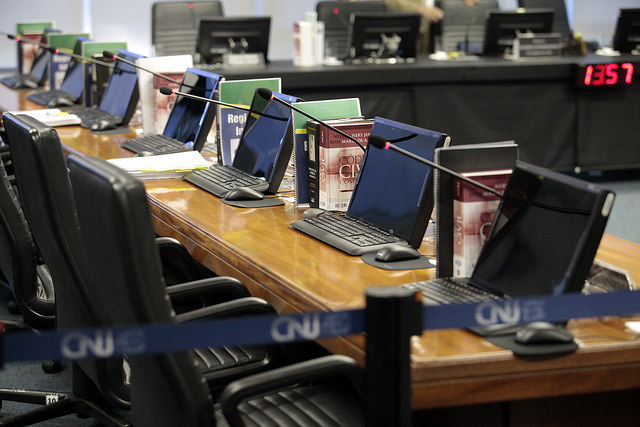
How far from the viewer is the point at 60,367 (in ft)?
10.5

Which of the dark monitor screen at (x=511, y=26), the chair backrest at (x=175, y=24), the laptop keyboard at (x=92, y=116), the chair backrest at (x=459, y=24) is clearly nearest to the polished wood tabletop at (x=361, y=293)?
the laptop keyboard at (x=92, y=116)

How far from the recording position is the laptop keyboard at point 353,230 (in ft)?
7.23

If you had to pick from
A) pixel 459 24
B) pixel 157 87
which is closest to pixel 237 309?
pixel 157 87

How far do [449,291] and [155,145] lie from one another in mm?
2032

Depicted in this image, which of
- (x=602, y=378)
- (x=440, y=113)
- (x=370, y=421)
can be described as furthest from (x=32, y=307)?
(x=440, y=113)

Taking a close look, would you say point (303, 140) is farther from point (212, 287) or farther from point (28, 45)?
point (28, 45)

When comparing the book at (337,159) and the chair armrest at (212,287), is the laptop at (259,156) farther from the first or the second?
the chair armrest at (212,287)

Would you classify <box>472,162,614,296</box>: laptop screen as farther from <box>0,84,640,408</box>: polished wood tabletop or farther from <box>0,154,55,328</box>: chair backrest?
<box>0,154,55,328</box>: chair backrest

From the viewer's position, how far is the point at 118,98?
4.44 m

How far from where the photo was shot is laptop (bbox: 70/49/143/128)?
425 centimetres

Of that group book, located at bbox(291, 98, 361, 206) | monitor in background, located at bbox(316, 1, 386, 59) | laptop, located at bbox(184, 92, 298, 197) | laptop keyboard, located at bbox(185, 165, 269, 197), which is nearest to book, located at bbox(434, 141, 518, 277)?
book, located at bbox(291, 98, 361, 206)

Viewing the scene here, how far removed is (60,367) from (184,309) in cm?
58

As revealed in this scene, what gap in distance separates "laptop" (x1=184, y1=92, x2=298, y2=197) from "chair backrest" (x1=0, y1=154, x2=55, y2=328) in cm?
57

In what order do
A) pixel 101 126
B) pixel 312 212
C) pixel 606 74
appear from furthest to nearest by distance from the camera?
pixel 606 74 < pixel 101 126 < pixel 312 212
